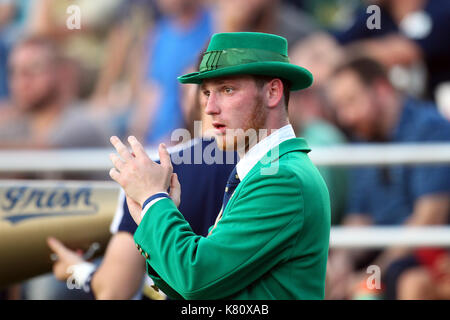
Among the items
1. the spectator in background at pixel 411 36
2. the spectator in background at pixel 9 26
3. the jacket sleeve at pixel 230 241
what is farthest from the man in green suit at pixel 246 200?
the spectator in background at pixel 9 26

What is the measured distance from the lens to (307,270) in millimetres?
1788

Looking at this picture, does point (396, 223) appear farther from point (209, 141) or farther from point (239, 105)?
point (239, 105)

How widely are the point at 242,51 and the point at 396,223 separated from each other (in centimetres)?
293

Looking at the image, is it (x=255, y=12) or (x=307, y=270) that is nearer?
(x=307, y=270)

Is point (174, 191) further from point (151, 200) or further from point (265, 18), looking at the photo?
point (265, 18)

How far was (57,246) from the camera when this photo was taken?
2.78 metres

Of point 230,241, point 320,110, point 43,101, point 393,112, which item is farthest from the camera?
point 43,101

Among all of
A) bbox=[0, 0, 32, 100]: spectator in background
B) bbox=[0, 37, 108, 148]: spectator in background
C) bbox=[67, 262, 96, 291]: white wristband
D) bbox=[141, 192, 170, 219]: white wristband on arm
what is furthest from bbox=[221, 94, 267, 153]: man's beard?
bbox=[0, 0, 32, 100]: spectator in background

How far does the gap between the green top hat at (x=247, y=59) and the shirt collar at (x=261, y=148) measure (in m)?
0.15

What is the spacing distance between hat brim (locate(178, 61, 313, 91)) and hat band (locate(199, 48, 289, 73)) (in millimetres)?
21

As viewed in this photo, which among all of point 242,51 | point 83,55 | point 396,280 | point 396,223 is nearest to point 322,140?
point 396,223

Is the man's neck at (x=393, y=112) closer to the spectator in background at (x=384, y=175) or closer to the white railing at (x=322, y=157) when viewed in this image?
the spectator in background at (x=384, y=175)

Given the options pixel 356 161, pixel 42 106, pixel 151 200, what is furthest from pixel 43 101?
pixel 151 200

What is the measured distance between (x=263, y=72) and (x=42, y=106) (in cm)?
334
